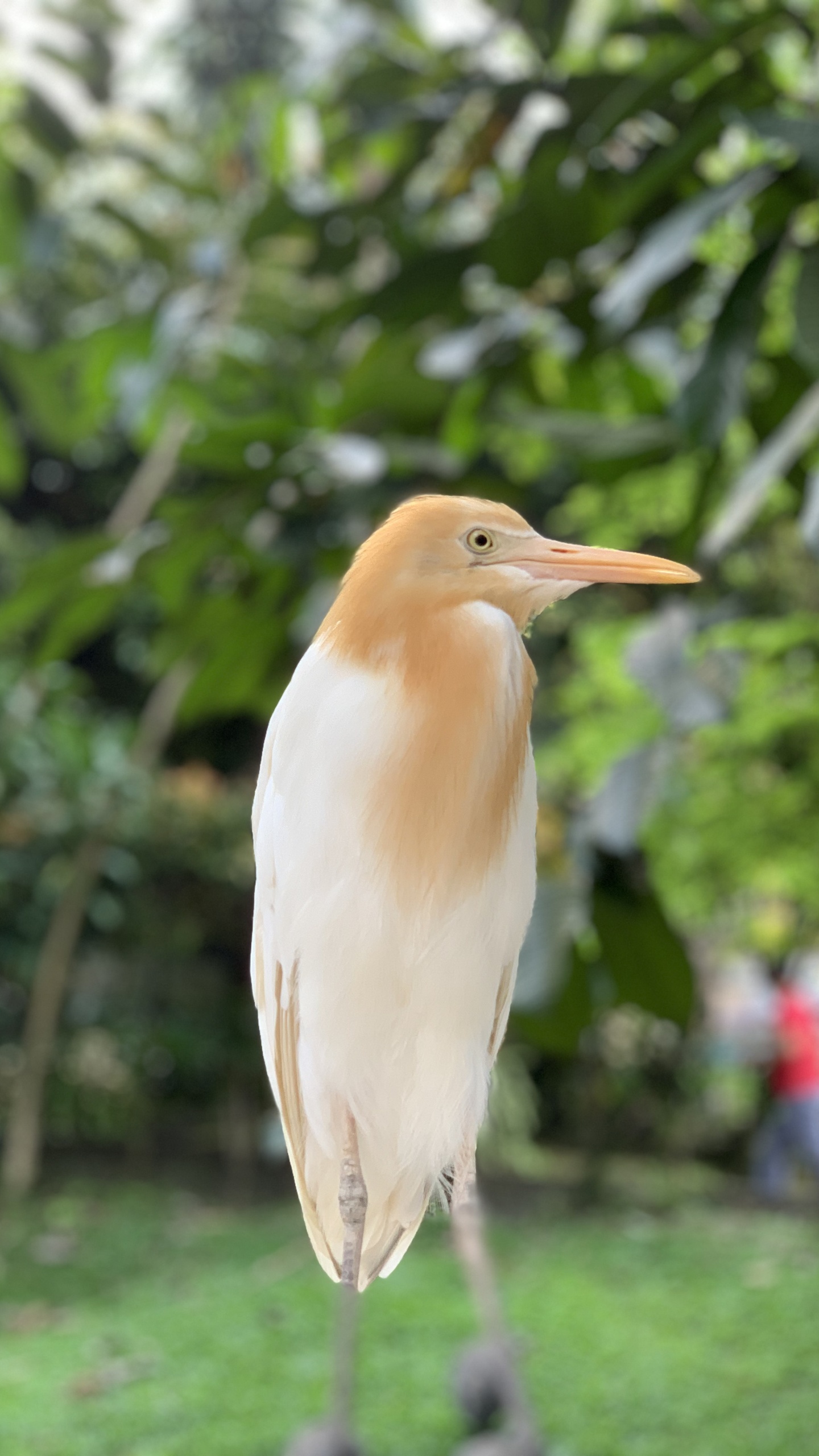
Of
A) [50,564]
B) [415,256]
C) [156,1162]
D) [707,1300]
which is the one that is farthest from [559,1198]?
[50,564]

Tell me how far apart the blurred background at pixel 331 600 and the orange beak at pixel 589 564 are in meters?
0.12

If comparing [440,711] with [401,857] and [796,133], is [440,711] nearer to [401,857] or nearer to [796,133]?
[401,857]

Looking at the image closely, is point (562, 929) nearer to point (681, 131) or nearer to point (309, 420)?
point (309, 420)

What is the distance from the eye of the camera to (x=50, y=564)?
0.42 metres

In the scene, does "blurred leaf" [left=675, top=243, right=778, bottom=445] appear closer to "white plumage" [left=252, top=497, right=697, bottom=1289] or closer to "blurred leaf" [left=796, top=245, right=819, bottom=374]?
"blurred leaf" [left=796, top=245, right=819, bottom=374]

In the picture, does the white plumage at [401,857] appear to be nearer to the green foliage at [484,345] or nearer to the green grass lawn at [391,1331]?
the green foliage at [484,345]

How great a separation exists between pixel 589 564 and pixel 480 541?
0.02 metres

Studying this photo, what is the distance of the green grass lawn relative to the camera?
184 centimetres

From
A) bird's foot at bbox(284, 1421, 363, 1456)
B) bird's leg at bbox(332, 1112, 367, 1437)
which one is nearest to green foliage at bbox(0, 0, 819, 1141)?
bird's leg at bbox(332, 1112, 367, 1437)

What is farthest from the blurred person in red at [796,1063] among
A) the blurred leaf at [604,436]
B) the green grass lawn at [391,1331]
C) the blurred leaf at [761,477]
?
the blurred leaf at [761,477]

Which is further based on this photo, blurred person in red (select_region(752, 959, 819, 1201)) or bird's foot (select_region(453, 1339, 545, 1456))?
blurred person in red (select_region(752, 959, 819, 1201))

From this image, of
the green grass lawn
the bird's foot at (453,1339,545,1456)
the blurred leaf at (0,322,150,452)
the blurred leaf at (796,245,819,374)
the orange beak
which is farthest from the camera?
the green grass lawn

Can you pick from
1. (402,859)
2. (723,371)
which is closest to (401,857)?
(402,859)

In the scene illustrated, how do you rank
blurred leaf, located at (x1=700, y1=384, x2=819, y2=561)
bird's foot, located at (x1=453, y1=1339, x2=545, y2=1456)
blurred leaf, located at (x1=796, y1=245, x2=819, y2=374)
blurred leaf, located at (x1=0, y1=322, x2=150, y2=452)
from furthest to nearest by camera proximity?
bird's foot, located at (x1=453, y1=1339, x2=545, y2=1456) → blurred leaf, located at (x1=0, y1=322, x2=150, y2=452) → blurred leaf, located at (x1=796, y1=245, x2=819, y2=374) → blurred leaf, located at (x1=700, y1=384, x2=819, y2=561)
